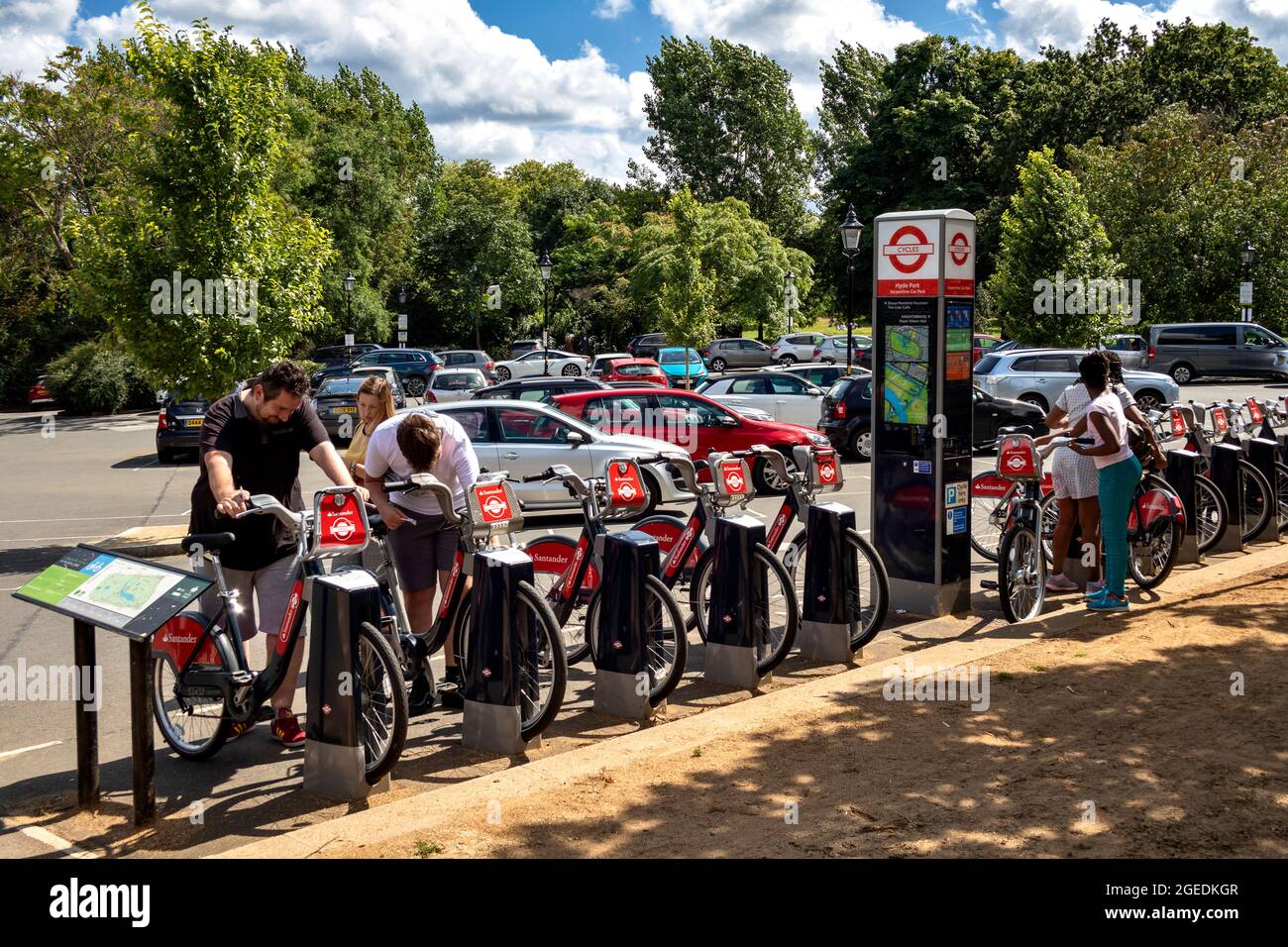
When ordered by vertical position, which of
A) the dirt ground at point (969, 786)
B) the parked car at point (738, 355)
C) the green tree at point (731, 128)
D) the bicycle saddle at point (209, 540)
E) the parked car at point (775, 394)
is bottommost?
the dirt ground at point (969, 786)

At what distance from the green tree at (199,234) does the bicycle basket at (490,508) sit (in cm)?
878

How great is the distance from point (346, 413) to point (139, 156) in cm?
1002

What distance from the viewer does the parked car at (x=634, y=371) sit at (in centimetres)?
3297

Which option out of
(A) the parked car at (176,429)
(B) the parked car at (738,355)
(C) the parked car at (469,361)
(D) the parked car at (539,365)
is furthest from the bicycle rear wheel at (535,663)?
(B) the parked car at (738,355)

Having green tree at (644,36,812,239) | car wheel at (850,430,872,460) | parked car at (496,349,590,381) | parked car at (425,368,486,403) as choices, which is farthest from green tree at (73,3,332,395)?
green tree at (644,36,812,239)

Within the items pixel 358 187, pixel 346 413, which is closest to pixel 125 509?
pixel 346 413

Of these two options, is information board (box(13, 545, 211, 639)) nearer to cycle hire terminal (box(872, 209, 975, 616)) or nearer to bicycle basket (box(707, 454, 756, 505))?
bicycle basket (box(707, 454, 756, 505))

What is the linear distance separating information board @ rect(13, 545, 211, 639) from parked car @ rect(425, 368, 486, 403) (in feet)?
72.2

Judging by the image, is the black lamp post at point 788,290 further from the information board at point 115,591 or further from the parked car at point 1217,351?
the information board at point 115,591

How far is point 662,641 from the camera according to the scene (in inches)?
272

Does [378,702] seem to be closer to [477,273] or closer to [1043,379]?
[1043,379]

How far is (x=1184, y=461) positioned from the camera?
35.6 feet

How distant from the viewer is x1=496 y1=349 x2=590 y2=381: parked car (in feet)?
147

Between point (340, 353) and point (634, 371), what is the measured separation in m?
19.6
